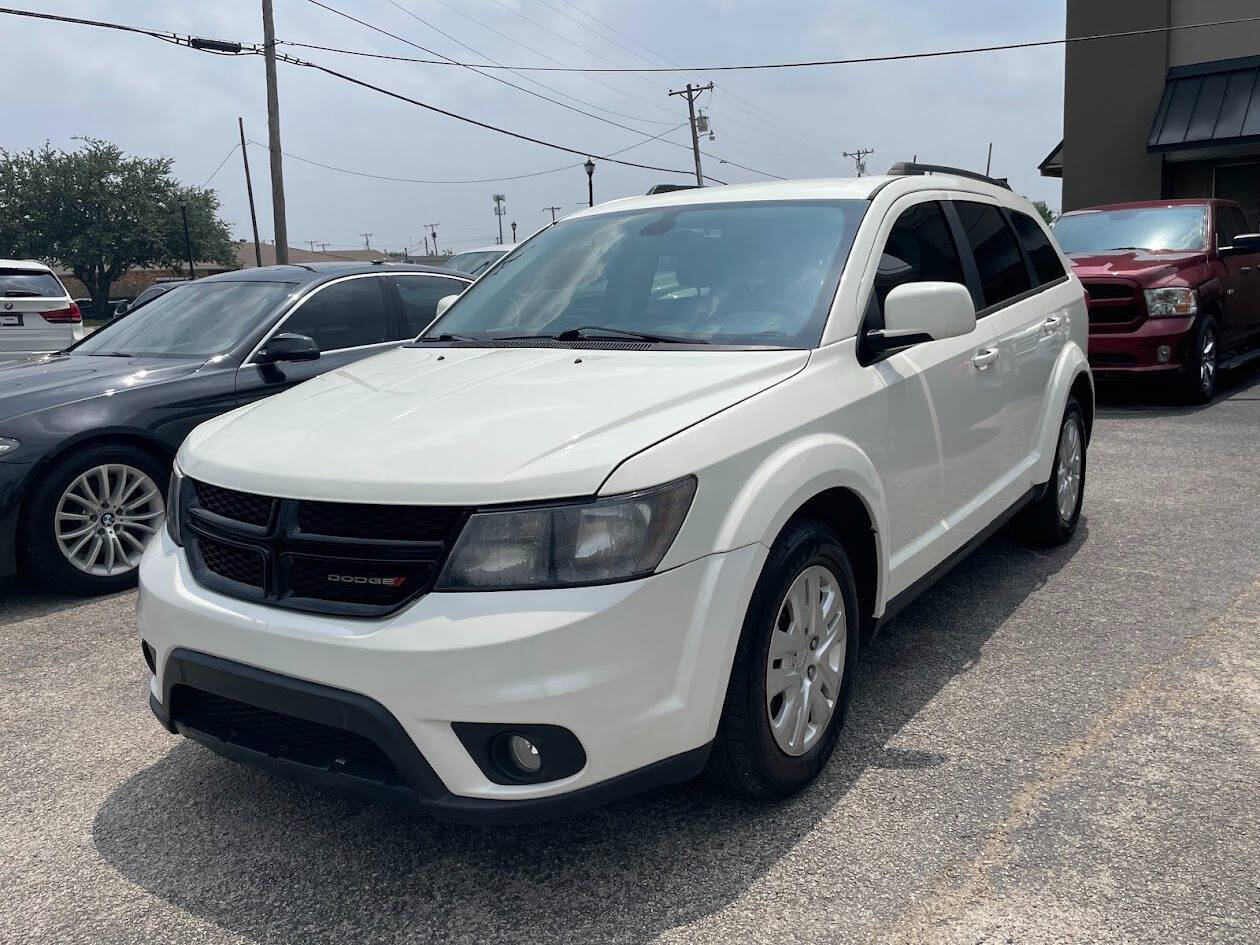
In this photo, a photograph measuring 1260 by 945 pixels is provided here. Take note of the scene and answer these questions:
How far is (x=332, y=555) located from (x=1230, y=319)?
406 inches

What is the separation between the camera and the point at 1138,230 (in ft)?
35.2

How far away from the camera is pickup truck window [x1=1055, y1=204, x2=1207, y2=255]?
34.3 ft

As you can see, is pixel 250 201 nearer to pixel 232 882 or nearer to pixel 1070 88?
pixel 1070 88

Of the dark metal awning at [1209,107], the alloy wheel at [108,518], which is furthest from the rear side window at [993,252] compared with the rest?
the dark metal awning at [1209,107]

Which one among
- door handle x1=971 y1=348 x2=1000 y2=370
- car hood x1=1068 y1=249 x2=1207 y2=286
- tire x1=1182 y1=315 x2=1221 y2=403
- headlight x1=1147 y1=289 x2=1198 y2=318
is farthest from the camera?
tire x1=1182 y1=315 x2=1221 y2=403

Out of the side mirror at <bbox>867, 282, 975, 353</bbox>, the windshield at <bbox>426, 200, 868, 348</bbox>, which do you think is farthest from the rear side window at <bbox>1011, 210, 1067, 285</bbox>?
the side mirror at <bbox>867, 282, 975, 353</bbox>

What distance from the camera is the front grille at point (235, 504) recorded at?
2734mm

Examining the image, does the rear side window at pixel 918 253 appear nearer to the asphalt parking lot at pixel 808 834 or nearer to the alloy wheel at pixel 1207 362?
the asphalt parking lot at pixel 808 834

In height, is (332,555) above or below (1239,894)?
above

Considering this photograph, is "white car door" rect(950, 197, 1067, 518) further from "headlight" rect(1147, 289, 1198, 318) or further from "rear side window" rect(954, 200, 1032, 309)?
"headlight" rect(1147, 289, 1198, 318)

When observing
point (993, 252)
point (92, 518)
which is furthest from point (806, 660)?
point (92, 518)

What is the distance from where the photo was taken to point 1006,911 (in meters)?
2.54

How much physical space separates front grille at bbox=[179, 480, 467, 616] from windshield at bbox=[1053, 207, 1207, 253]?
9.38 m

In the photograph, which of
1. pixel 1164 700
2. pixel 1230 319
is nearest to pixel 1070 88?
pixel 1230 319
